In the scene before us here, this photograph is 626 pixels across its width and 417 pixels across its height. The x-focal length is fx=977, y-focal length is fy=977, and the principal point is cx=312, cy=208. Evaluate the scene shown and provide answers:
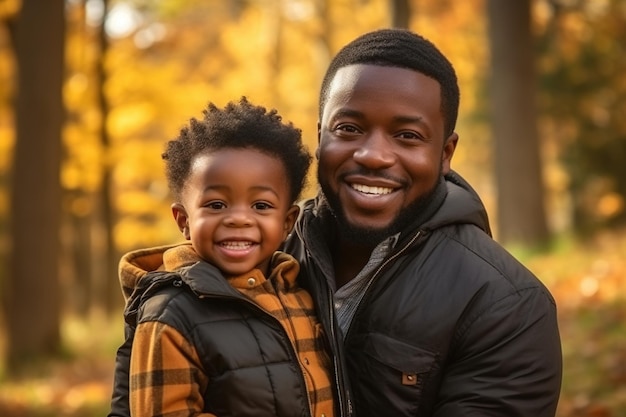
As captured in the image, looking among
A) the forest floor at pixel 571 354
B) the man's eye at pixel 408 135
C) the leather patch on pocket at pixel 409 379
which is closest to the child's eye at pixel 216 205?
the man's eye at pixel 408 135

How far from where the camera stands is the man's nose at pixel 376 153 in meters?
3.22

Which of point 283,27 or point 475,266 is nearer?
point 475,266

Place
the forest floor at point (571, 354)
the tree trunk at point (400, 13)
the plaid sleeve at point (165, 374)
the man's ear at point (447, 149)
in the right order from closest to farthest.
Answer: the plaid sleeve at point (165, 374) → the man's ear at point (447, 149) → the forest floor at point (571, 354) → the tree trunk at point (400, 13)

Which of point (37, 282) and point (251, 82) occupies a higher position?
point (251, 82)

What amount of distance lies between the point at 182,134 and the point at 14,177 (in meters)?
9.19

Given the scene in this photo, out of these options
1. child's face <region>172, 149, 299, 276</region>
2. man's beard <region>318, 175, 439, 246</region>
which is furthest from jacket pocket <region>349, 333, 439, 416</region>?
child's face <region>172, 149, 299, 276</region>

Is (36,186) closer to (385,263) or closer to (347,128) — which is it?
(347,128)

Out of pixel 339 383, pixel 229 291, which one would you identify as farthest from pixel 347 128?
A: pixel 339 383

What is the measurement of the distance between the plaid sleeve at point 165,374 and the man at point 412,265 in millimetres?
503

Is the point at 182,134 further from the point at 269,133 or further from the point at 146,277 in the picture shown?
the point at 146,277

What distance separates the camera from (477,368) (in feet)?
9.84

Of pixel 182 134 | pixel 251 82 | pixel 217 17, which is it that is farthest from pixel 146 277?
pixel 217 17

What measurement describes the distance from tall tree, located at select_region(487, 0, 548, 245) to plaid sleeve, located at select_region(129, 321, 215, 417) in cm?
1113

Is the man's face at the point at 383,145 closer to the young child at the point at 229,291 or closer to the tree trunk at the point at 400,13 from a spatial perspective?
the young child at the point at 229,291
